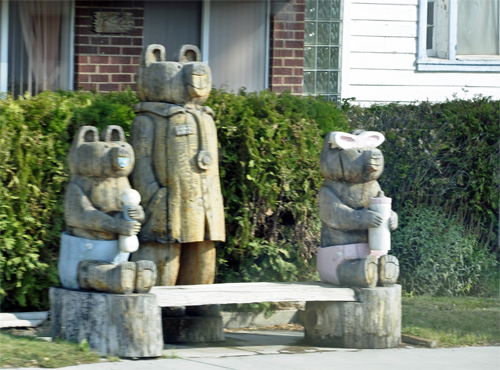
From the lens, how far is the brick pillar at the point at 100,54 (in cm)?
893

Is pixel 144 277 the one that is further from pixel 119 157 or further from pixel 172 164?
pixel 172 164

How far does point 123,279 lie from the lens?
480 cm

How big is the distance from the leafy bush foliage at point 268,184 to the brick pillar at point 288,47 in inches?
103

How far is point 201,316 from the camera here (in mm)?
5781

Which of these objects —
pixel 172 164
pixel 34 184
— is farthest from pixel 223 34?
pixel 172 164

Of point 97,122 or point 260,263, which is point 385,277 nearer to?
point 260,263

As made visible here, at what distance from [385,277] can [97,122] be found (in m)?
2.59

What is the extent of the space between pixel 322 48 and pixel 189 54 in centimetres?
479

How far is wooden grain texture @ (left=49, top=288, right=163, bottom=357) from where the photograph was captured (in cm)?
479

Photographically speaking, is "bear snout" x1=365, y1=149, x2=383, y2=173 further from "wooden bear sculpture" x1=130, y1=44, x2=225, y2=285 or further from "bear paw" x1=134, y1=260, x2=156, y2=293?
"bear paw" x1=134, y1=260, x2=156, y2=293

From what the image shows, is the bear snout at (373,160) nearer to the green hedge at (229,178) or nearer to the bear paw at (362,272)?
the bear paw at (362,272)

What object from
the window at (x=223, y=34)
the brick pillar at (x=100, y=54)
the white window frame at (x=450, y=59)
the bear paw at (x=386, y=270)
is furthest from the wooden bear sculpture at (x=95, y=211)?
the white window frame at (x=450, y=59)

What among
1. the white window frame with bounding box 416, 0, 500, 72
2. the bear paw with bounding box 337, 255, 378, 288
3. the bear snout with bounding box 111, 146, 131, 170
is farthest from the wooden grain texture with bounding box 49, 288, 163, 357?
the white window frame with bounding box 416, 0, 500, 72

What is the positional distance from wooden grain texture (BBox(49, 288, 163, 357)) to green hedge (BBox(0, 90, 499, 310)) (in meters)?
1.16
